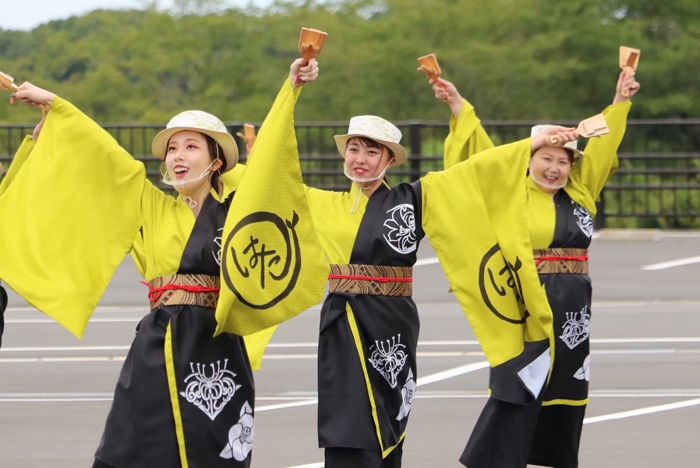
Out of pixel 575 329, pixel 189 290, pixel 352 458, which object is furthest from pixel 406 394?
pixel 189 290

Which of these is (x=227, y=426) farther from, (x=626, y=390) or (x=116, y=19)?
(x=116, y=19)

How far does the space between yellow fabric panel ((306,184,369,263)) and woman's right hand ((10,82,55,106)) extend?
138cm

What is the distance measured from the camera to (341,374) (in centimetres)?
539

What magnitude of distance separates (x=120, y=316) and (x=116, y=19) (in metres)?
27.8

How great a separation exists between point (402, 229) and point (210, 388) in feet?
4.16

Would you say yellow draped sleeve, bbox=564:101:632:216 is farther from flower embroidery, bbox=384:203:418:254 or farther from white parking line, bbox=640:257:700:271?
white parking line, bbox=640:257:700:271

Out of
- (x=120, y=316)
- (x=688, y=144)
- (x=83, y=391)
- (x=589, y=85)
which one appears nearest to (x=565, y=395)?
(x=83, y=391)

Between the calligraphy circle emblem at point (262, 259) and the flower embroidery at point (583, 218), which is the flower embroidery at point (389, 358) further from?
the flower embroidery at point (583, 218)

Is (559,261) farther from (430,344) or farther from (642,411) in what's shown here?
(430,344)

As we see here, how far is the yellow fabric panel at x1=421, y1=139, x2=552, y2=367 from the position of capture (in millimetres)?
5695

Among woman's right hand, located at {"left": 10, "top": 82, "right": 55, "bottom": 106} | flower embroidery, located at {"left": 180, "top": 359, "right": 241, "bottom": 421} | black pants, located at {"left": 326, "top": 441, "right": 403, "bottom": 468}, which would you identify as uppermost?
woman's right hand, located at {"left": 10, "top": 82, "right": 55, "bottom": 106}

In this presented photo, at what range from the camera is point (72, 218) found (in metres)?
4.80

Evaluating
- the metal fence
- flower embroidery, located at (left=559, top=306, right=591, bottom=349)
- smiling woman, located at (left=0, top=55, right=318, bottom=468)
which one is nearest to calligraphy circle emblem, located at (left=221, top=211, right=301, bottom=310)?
smiling woman, located at (left=0, top=55, right=318, bottom=468)

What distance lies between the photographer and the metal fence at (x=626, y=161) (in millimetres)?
16281
